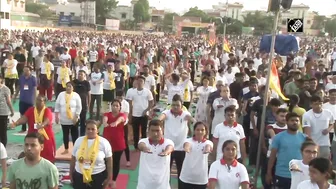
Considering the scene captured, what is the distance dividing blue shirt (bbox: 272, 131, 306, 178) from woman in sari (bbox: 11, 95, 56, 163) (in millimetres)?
3355

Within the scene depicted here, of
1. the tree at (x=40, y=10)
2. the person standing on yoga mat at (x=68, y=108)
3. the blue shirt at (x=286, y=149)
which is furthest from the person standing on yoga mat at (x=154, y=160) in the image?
the tree at (x=40, y=10)

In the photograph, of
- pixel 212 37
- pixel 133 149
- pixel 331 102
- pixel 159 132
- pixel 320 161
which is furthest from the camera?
pixel 212 37

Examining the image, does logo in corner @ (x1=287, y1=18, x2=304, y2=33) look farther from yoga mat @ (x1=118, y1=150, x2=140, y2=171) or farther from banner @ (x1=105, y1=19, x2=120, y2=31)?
banner @ (x1=105, y1=19, x2=120, y2=31)

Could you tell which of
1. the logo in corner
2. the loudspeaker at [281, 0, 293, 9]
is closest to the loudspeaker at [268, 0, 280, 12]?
the loudspeaker at [281, 0, 293, 9]

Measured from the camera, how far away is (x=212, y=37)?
2802cm

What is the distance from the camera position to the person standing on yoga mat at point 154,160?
5.71m

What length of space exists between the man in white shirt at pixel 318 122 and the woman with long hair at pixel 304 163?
2.39 meters

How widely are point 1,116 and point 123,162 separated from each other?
2.47 metres

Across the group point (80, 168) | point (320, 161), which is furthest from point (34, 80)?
point (320, 161)

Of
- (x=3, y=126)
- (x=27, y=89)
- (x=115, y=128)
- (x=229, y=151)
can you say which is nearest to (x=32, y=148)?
(x=229, y=151)

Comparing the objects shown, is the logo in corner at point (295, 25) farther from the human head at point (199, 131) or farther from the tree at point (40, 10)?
the tree at point (40, 10)

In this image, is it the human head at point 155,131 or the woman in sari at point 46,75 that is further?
the woman in sari at point 46,75

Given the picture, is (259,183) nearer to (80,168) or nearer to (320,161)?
(80,168)

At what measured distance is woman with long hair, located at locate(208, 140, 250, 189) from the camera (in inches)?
190
